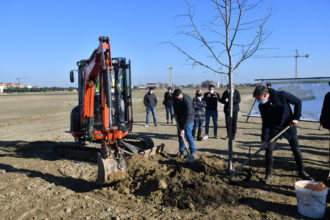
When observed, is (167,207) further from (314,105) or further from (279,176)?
(314,105)

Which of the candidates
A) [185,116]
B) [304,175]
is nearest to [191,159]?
[185,116]

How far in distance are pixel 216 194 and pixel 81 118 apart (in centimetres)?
385

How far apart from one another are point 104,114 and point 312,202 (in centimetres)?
400

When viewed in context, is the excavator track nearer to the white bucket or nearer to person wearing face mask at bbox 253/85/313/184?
person wearing face mask at bbox 253/85/313/184

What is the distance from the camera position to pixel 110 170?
16.2 feet

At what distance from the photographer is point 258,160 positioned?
251 inches

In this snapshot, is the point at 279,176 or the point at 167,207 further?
the point at 279,176

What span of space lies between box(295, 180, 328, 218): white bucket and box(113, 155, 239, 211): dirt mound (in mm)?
989

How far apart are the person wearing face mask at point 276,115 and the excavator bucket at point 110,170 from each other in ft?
8.78

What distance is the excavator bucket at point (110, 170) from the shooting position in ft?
Result: 15.9

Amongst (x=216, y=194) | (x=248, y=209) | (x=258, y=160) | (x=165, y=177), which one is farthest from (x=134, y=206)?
(x=258, y=160)

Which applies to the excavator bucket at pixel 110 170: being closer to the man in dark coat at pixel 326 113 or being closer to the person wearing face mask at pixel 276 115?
the person wearing face mask at pixel 276 115

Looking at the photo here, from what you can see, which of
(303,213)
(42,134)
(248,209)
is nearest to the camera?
(303,213)

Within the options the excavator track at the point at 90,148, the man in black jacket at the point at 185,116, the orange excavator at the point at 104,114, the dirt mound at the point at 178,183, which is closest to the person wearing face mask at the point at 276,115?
→ the dirt mound at the point at 178,183
